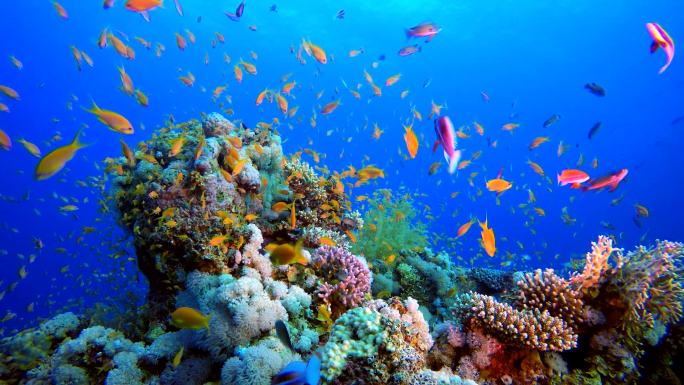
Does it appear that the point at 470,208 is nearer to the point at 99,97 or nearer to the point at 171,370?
the point at 171,370

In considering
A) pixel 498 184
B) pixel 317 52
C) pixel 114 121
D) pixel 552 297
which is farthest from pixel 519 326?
pixel 317 52

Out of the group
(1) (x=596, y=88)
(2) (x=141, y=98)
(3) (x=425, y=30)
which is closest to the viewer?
(3) (x=425, y=30)

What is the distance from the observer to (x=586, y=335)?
172 inches

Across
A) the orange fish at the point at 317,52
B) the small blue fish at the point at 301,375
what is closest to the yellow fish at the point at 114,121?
the small blue fish at the point at 301,375

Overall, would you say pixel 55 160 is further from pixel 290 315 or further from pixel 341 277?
pixel 341 277

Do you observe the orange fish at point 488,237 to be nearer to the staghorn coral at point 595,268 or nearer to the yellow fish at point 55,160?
the staghorn coral at point 595,268

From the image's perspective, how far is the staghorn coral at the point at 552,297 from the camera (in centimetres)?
427

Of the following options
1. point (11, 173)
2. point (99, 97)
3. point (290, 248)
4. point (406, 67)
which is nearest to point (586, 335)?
point (290, 248)

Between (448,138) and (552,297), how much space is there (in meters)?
3.45

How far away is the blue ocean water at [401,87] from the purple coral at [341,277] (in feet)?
13.4

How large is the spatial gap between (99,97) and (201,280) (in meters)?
112

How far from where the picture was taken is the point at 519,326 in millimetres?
3723

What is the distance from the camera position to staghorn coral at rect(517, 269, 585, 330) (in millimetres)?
4273

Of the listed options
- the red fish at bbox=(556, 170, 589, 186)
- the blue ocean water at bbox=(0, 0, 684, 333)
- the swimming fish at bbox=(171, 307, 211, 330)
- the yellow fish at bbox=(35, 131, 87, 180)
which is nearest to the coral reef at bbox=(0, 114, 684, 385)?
the swimming fish at bbox=(171, 307, 211, 330)
